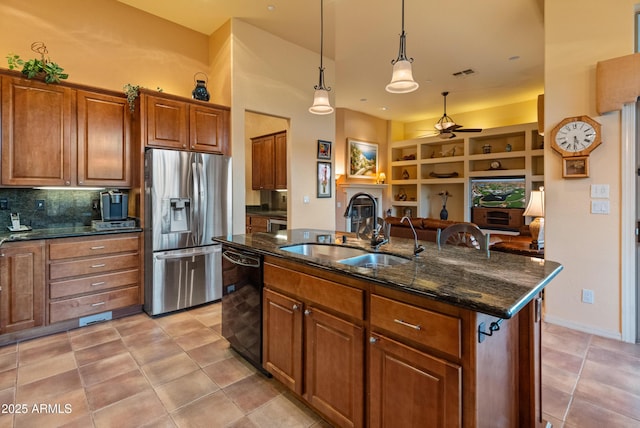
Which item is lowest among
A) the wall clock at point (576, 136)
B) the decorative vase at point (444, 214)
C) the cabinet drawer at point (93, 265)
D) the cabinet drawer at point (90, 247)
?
the cabinet drawer at point (93, 265)

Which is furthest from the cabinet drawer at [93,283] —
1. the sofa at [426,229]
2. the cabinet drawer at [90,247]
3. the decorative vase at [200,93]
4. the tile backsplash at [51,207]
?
the sofa at [426,229]

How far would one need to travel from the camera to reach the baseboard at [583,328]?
9.35ft

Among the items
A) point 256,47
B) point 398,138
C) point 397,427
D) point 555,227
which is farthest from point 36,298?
point 398,138

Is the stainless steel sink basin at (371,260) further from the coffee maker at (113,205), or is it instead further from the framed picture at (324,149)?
the framed picture at (324,149)

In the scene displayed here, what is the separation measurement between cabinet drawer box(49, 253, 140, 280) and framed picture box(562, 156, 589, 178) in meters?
4.40

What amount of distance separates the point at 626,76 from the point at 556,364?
239 centimetres

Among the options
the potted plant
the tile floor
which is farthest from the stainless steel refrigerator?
the potted plant

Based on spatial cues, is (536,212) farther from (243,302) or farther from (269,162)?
(269,162)

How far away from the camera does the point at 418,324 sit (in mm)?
1288

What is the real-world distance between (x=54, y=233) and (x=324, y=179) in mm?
3260

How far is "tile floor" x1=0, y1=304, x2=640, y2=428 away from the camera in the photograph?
1.87 metres

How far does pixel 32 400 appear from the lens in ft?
6.63

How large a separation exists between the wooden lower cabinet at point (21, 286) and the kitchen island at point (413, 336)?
228 centimetres

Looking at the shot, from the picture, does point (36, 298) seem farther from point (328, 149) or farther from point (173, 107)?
point (328, 149)
